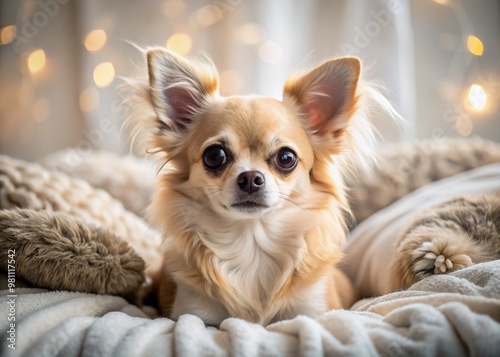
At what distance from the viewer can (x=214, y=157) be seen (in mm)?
1378

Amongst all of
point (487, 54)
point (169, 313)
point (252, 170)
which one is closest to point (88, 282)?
point (169, 313)

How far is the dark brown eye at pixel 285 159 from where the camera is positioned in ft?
4.56

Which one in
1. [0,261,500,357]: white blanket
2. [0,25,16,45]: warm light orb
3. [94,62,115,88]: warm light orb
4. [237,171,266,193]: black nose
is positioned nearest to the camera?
[0,261,500,357]: white blanket

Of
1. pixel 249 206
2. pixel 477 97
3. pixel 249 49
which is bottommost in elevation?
pixel 249 206

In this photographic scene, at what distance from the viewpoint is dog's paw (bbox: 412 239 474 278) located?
1.28 metres

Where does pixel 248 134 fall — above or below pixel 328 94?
below

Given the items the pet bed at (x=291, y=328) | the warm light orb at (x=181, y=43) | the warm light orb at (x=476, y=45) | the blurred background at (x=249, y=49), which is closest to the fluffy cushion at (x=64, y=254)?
the pet bed at (x=291, y=328)

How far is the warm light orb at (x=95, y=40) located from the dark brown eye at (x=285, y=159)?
6.57 feet

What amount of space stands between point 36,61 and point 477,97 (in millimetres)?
2774

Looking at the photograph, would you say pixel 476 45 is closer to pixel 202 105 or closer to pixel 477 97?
pixel 477 97

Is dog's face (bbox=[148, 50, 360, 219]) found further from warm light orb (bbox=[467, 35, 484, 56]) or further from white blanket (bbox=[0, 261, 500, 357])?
warm light orb (bbox=[467, 35, 484, 56])

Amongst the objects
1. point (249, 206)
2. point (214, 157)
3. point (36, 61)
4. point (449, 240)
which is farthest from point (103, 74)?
point (449, 240)

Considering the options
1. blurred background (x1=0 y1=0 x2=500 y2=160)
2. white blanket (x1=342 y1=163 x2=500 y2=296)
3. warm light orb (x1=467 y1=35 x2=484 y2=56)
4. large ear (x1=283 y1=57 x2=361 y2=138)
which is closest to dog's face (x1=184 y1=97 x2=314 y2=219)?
large ear (x1=283 y1=57 x2=361 y2=138)

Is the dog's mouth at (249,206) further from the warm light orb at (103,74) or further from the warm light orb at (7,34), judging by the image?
the warm light orb at (7,34)
